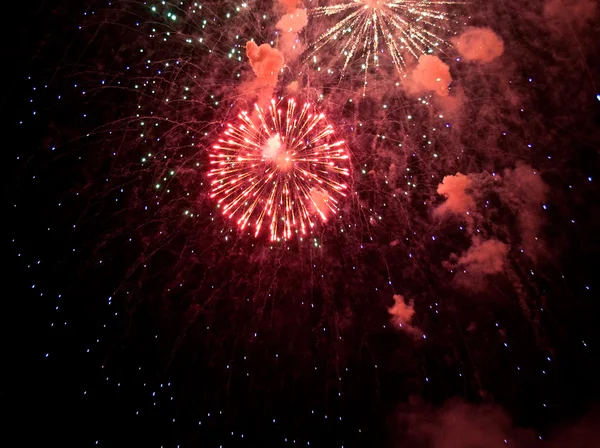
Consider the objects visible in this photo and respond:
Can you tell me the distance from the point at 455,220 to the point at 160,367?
6936 mm

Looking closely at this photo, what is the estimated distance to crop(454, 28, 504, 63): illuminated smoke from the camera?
20.3ft

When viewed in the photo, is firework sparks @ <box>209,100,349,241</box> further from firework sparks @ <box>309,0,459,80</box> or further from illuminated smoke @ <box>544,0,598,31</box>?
illuminated smoke @ <box>544,0,598,31</box>

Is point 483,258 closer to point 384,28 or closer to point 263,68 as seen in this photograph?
point 384,28

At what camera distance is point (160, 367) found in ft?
22.6

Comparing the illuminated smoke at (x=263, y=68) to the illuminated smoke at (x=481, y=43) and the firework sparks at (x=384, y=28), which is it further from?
the illuminated smoke at (x=481, y=43)

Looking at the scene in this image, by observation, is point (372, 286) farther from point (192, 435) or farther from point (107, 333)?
point (107, 333)

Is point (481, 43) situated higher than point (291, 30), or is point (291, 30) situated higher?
point (291, 30)

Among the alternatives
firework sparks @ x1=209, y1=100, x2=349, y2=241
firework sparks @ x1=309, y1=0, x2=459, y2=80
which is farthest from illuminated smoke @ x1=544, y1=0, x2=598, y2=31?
firework sparks @ x1=209, y1=100, x2=349, y2=241

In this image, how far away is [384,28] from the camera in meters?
6.19

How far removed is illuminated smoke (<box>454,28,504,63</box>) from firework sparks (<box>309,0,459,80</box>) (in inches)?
14.0

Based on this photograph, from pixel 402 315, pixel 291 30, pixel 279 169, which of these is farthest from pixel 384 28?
pixel 402 315

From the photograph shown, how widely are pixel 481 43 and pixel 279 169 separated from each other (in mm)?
4529

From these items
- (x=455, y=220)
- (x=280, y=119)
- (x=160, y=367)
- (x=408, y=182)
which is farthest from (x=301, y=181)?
(x=160, y=367)

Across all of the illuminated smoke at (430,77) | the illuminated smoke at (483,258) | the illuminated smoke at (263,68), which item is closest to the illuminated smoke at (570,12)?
the illuminated smoke at (430,77)
